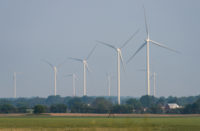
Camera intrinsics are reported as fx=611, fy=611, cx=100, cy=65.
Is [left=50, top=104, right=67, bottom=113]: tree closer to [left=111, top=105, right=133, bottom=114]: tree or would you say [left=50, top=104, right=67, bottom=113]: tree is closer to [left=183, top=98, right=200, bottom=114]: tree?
[left=111, top=105, right=133, bottom=114]: tree

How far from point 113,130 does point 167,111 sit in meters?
101

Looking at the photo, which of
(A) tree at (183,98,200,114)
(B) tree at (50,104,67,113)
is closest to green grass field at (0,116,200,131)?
(A) tree at (183,98,200,114)

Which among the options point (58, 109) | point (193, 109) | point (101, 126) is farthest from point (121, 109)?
point (101, 126)

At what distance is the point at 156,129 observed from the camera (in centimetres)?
7962

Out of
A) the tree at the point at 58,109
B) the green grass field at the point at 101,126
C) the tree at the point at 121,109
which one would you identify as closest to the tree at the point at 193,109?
the tree at the point at 121,109

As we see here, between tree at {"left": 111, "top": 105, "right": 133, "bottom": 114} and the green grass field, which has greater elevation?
tree at {"left": 111, "top": 105, "right": 133, "bottom": 114}

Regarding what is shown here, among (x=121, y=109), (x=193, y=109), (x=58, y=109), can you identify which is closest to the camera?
(x=193, y=109)

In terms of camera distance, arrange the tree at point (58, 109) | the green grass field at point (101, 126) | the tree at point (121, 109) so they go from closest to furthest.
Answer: the green grass field at point (101, 126) → the tree at point (121, 109) → the tree at point (58, 109)

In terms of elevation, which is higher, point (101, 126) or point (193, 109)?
point (193, 109)

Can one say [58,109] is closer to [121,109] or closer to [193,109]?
[121,109]

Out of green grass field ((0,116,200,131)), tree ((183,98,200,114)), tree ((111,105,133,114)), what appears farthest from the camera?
tree ((111,105,133,114))

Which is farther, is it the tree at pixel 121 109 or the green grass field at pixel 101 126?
the tree at pixel 121 109

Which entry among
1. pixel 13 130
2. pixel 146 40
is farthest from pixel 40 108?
pixel 13 130

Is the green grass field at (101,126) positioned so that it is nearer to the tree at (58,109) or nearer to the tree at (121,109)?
the tree at (121,109)
